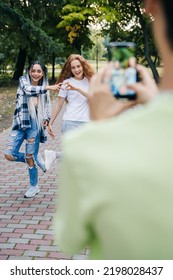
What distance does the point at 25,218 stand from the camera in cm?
557

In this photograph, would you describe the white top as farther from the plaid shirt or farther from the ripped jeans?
the ripped jeans

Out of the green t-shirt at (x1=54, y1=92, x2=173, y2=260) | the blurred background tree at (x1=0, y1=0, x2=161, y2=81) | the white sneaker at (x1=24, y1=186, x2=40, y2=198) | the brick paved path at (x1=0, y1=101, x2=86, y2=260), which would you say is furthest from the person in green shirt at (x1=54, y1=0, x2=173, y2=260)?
the blurred background tree at (x1=0, y1=0, x2=161, y2=81)

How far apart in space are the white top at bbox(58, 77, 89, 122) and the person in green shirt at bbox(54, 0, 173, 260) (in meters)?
5.17

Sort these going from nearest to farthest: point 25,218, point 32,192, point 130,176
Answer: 1. point 130,176
2. point 25,218
3. point 32,192

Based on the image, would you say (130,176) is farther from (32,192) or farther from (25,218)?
(32,192)

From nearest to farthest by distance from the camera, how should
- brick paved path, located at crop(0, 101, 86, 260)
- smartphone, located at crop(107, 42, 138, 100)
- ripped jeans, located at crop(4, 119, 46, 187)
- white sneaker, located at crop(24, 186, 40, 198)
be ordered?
smartphone, located at crop(107, 42, 138, 100) → brick paved path, located at crop(0, 101, 86, 260) → ripped jeans, located at crop(4, 119, 46, 187) → white sneaker, located at crop(24, 186, 40, 198)

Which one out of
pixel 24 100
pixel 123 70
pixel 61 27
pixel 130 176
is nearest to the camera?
pixel 130 176

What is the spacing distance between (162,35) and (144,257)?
17.5 inches

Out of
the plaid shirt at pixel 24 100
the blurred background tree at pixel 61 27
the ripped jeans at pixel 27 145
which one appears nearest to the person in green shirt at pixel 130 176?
the plaid shirt at pixel 24 100

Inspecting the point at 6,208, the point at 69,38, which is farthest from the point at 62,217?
the point at 69,38

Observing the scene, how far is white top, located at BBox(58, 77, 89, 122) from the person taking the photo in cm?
614

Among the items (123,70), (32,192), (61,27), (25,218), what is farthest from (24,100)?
(61,27)

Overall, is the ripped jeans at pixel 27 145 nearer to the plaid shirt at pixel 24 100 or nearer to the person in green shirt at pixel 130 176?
the plaid shirt at pixel 24 100

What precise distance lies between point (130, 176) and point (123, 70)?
0.46 metres
